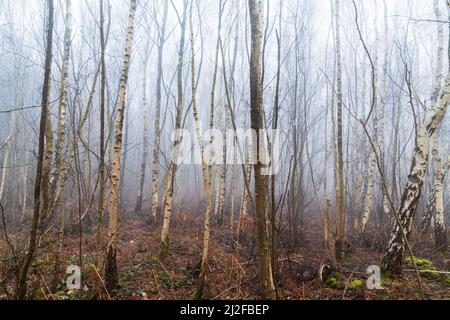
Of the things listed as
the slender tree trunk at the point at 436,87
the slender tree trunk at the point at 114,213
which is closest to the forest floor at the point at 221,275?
the slender tree trunk at the point at 114,213

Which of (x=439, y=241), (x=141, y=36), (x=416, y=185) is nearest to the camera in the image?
(x=416, y=185)

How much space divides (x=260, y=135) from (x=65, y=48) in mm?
5328

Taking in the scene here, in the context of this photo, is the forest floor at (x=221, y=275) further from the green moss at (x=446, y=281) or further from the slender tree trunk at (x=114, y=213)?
the slender tree trunk at (x=114, y=213)

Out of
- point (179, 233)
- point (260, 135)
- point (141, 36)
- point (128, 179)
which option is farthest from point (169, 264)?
point (128, 179)

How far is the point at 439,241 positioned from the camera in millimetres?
6867

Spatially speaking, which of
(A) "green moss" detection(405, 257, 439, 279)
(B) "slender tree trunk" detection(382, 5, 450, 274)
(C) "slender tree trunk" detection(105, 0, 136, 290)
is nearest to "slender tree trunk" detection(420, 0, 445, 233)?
(A) "green moss" detection(405, 257, 439, 279)

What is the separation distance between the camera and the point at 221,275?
4961 millimetres

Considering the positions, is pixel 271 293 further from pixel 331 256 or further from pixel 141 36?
pixel 141 36

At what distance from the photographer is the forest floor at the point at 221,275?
161 inches

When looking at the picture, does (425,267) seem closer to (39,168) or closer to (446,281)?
(446,281)

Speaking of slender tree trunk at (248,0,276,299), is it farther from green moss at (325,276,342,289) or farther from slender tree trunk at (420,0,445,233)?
slender tree trunk at (420,0,445,233)

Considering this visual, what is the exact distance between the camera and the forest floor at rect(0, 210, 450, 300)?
13.4 feet

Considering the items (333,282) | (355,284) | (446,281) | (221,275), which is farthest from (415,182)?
(221,275)

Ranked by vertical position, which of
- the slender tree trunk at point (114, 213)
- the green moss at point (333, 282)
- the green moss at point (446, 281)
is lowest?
Answer: the green moss at point (333, 282)
